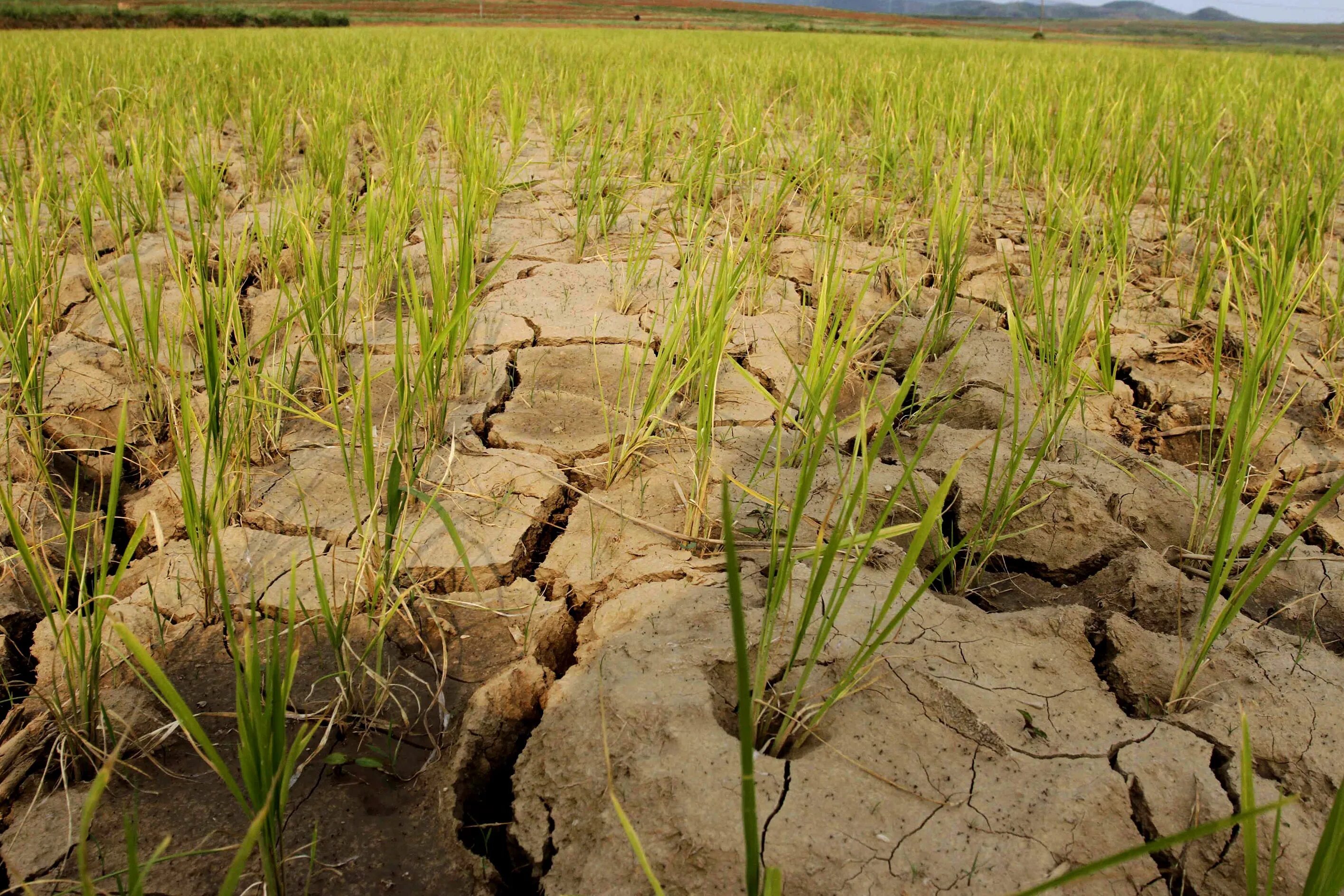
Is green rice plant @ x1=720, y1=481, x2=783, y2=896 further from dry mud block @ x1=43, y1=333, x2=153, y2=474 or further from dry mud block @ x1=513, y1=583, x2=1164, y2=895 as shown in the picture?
dry mud block @ x1=43, y1=333, x2=153, y2=474

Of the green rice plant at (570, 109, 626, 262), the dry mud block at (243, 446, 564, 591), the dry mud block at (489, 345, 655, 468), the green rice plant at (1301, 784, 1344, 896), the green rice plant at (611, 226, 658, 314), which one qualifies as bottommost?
the dry mud block at (243, 446, 564, 591)

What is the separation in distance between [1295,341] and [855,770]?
175cm

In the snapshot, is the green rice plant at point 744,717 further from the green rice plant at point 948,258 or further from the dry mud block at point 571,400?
the green rice plant at point 948,258

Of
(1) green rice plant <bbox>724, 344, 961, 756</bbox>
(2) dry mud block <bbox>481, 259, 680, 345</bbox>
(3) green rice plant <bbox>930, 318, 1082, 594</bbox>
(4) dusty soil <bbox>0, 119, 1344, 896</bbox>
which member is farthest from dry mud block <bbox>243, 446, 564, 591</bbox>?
(3) green rice plant <bbox>930, 318, 1082, 594</bbox>

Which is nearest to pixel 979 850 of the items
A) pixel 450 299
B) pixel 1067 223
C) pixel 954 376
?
pixel 954 376

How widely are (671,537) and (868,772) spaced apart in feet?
1.73

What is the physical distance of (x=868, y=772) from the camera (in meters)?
0.92

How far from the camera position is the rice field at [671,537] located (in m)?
0.86

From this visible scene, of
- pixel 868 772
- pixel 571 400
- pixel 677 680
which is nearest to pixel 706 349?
pixel 571 400

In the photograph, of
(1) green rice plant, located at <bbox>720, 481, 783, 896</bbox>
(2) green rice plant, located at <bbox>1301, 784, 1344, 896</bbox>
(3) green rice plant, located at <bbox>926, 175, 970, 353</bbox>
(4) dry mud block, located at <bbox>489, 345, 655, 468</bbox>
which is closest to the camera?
(1) green rice plant, located at <bbox>720, 481, 783, 896</bbox>

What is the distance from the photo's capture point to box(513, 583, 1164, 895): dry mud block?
83 centimetres

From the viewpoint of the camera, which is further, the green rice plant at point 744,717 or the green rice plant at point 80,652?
the green rice plant at point 80,652

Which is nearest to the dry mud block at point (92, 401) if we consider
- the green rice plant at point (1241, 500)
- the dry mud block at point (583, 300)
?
the dry mud block at point (583, 300)

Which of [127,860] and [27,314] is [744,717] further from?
[27,314]
